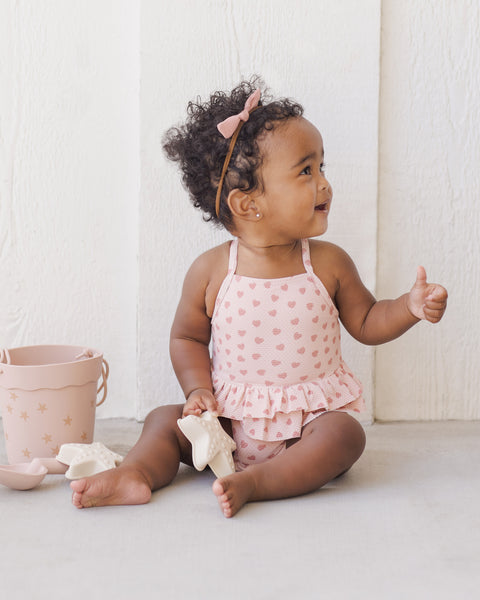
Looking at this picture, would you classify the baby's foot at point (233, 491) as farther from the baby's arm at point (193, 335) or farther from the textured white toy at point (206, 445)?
the baby's arm at point (193, 335)

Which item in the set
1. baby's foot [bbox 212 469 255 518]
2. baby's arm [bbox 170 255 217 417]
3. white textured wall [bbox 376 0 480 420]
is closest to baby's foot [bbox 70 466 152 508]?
baby's foot [bbox 212 469 255 518]

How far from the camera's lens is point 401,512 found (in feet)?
3.28

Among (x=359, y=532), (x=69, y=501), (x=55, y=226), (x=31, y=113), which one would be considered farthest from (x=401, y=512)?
(x=31, y=113)

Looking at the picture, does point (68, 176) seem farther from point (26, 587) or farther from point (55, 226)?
point (26, 587)

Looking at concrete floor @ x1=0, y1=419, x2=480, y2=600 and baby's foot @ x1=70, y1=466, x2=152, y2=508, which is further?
baby's foot @ x1=70, y1=466, x2=152, y2=508

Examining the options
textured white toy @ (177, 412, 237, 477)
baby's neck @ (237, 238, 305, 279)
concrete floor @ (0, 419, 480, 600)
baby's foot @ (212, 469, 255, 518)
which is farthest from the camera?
baby's neck @ (237, 238, 305, 279)

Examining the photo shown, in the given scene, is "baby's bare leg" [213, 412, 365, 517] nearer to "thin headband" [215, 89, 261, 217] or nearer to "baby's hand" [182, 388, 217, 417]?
"baby's hand" [182, 388, 217, 417]

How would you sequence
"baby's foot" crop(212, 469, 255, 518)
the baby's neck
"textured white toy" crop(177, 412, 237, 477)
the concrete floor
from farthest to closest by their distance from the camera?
1. the baby's neck
2. "textured white toy" crop(177, 412, 237, 477)
3. "baby's foot" crop(212, 469, 255, 518)
4. the concrete floor

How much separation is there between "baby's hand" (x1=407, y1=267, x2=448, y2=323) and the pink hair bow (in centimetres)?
36

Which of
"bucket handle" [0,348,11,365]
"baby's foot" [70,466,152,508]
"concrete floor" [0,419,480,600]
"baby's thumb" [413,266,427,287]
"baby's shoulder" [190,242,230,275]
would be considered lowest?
"concrete floor" [0,419,480,600]

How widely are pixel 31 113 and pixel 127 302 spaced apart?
425 millimetres

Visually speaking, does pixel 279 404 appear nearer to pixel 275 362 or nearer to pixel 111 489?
pixel 275 362

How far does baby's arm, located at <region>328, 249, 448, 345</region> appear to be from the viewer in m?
1.18

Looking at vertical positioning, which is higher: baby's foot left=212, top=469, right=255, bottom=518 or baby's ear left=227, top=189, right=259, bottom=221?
baby's ear left=227, top=189, right=259, bottom=221
